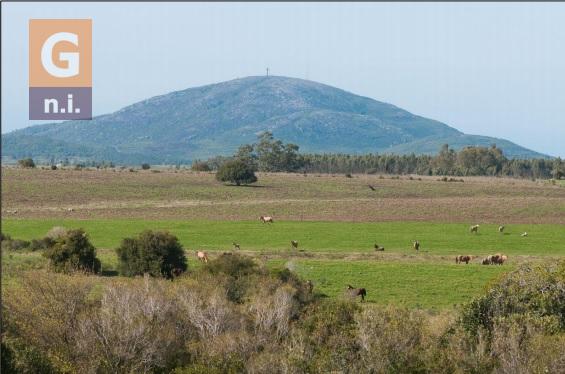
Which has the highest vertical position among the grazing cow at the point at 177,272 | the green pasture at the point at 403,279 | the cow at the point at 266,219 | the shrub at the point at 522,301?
the shrub at the point at 522,301

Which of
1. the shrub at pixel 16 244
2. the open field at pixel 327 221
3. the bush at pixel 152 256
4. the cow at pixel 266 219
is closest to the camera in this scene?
the bush at pixel 152 256

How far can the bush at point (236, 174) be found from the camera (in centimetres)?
11162

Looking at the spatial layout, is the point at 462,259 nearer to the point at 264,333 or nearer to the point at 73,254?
the point at 73,254

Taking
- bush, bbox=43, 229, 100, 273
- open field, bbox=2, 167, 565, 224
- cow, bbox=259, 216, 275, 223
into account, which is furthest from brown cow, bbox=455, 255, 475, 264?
open field, bbox=2, 167, 565, 224

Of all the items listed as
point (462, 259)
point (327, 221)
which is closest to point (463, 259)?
point (462, 259)

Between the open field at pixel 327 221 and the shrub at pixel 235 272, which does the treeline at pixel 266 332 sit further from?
the open field at pixel 327 221

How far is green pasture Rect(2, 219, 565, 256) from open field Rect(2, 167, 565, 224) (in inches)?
213

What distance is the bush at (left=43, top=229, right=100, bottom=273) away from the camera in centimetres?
4531

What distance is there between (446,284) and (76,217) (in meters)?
45.4

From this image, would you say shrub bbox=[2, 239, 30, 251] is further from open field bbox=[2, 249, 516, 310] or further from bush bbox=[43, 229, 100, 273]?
bush bbox=[43, 229, 100, 273]

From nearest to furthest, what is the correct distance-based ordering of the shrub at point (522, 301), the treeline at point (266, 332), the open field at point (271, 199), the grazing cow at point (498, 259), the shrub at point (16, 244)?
the treeline at point (266, 332) < the shrub at point (522, 301) < the grazing cow at point (498, 259) < the shrub at point (16, 244) < the open field at point (271, 199)

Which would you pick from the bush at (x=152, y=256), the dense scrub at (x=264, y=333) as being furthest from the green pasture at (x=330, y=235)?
the dense scrub at (x=264, y=333)

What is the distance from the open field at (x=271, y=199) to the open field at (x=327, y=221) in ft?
0.45

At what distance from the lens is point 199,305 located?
29.8m
